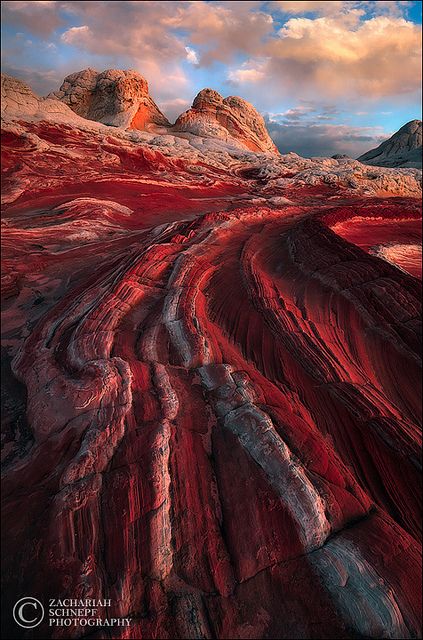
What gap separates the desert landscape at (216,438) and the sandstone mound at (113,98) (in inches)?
1821

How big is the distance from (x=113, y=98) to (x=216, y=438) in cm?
5935

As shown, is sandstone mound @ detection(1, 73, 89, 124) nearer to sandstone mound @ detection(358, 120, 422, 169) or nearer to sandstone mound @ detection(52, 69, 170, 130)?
sandstone mound @ detection(52, 69, 170, 130)

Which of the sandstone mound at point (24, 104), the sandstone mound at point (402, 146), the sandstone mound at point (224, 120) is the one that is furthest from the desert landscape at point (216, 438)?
the sandstone mound at point (402, 146)

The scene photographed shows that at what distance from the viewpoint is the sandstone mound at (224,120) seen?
162 feet

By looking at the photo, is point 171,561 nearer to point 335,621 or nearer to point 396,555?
point 335,621

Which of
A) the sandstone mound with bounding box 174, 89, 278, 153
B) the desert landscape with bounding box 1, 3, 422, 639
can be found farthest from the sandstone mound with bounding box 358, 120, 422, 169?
the desert landscape with bounding box 1, 3, 422, 639

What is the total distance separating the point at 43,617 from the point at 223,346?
460cm

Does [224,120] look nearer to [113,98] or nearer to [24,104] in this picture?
[113,98]

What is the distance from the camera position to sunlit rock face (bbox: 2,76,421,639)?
3074 millimetres

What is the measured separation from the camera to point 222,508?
3.73 meters

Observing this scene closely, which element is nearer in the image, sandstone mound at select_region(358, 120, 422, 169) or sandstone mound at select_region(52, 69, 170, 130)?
sandstone mound at select_region(52, 69, 170, 130)

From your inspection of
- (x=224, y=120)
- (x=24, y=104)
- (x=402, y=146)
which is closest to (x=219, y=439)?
(x=24, y=104)

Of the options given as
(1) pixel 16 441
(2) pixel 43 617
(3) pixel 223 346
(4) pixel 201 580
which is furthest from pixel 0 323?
(4) pixel 201 580

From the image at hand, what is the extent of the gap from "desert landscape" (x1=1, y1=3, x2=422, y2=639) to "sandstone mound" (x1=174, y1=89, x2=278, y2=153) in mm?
43947
